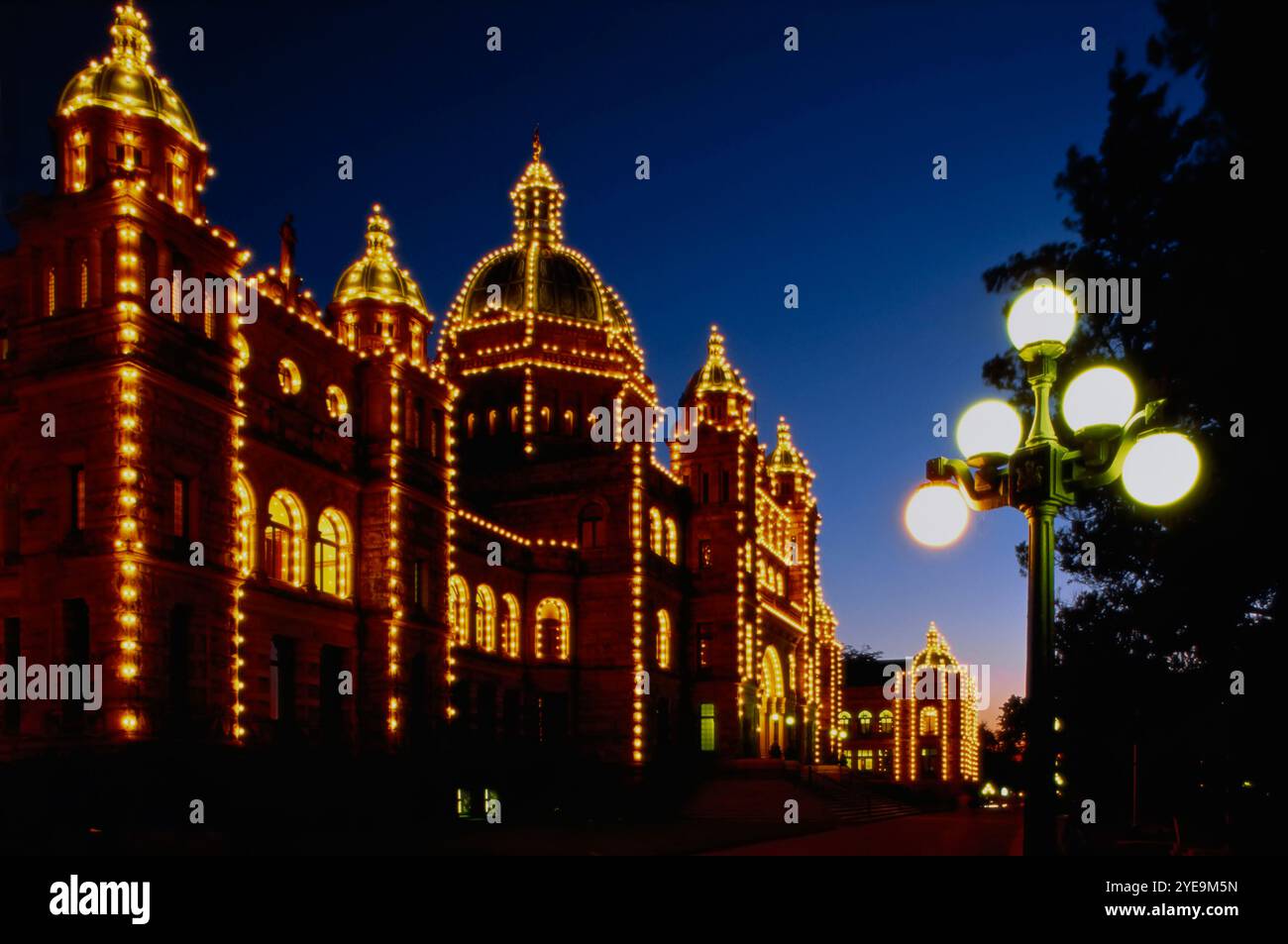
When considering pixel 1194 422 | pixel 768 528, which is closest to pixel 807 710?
pixel 768 528

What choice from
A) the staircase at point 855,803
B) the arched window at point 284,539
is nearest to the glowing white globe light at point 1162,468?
the arched window at point 284,539

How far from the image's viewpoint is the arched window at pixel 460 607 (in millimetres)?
45969

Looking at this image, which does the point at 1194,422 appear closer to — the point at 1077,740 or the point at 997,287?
the point at 997,287

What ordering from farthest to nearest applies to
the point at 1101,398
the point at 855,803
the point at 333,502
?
the point at 855,803, the point at 333,502, the point at 1101,398

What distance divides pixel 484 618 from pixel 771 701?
22.6 metres

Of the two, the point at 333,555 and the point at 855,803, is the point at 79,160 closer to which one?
the point at 333,555

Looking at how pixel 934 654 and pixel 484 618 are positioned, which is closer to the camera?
pixel 484 618

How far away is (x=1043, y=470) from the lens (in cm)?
867

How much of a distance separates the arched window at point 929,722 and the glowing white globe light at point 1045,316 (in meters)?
93.4

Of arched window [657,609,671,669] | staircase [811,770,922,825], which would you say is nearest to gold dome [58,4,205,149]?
arched window [657,609,671,669]

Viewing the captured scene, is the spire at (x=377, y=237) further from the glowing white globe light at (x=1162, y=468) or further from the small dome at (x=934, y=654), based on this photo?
the small dome at (x=934, y=654)

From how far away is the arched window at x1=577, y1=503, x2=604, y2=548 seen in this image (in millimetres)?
53875

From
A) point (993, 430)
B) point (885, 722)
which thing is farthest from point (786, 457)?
point (993, 430)

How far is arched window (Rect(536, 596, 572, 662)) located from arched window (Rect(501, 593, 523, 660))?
1236mm
